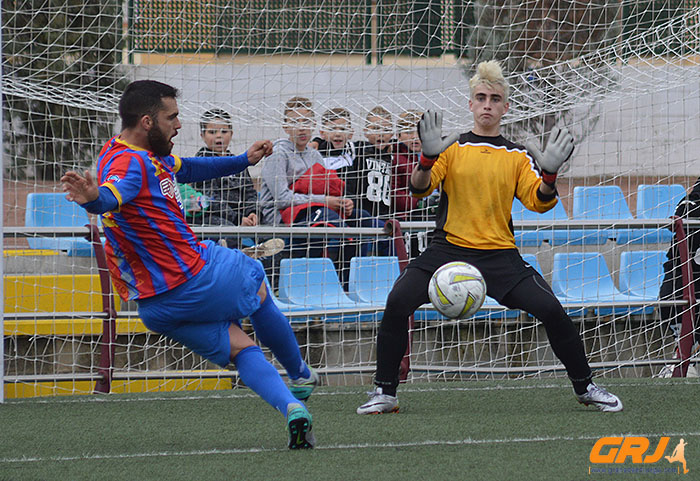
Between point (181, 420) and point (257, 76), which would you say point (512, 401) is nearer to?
point (181, 420)

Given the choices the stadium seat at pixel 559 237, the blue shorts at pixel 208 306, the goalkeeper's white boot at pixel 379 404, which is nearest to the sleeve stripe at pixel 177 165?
the blue shorts at pixel 208 306

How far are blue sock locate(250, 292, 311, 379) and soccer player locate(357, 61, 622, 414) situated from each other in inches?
29.6

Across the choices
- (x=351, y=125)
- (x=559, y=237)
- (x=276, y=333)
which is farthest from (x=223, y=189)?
(x=276, y=333)

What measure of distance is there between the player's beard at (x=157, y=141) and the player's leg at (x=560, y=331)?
2068 mm

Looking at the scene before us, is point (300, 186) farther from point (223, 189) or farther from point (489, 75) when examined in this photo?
point (489, 75)

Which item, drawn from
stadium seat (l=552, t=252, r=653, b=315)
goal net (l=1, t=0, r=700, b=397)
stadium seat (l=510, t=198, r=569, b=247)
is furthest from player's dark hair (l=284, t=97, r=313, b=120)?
stadium seat (l=552, t=252, r=653, b=315)

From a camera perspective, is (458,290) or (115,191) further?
(458,290)

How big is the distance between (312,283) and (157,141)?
354 cm

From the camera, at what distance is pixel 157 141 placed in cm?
457

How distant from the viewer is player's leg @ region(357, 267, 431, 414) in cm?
553

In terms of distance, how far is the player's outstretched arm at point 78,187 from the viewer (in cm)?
397

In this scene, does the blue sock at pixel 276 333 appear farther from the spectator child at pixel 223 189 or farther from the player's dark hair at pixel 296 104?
the player's dark hair at pixel 296 104

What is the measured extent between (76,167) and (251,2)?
245cm

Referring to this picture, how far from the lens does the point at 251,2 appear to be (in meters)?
8.52
